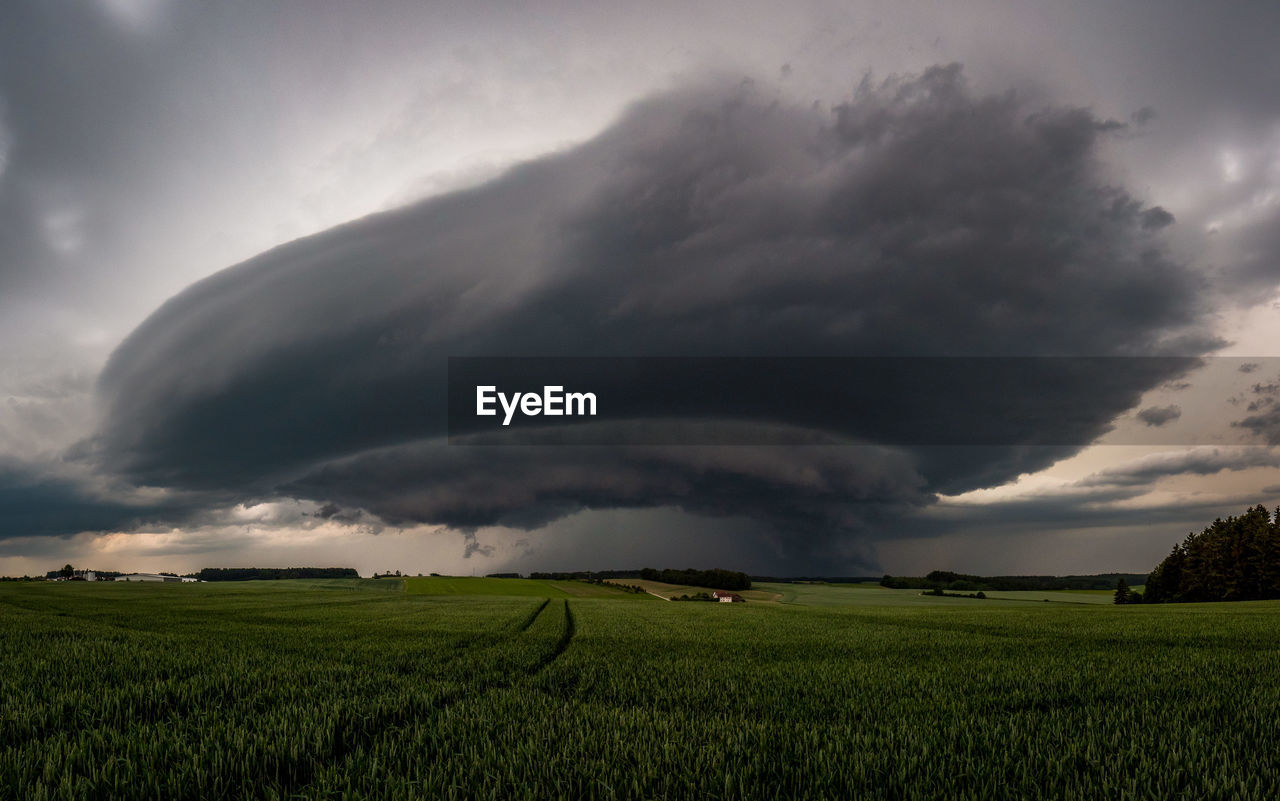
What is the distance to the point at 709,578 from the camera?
444ft

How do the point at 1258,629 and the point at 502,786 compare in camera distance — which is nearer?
the point at 502,786

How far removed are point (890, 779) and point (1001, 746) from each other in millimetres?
2147

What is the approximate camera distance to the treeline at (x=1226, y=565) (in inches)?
3199

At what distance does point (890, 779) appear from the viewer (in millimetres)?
5383

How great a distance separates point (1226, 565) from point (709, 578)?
83.8 meters

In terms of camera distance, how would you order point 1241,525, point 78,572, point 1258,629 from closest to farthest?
point 1258,629 → point 1241,525 → point 78,572

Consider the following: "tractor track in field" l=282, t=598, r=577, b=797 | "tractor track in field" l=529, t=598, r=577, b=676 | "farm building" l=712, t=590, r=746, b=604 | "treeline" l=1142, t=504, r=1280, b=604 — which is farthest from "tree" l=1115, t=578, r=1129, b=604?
"tractor track in field" l=282, t=598, r=577, b=797

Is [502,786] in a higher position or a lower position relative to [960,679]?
higher

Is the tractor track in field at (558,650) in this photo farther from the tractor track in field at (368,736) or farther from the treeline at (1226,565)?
the treeline at (1226,565)

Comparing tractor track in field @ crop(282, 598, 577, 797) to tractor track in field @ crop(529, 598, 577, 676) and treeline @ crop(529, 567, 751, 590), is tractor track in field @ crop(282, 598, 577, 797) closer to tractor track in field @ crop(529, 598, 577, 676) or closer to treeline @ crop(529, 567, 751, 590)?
tractor track in field @ crop(529, 598, 577, 676)

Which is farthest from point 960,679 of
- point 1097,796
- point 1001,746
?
point 1097,796

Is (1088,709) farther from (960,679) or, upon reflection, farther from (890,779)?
(890,779)

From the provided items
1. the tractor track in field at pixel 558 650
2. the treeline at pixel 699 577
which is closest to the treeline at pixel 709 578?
the treeline at pixel 699 577

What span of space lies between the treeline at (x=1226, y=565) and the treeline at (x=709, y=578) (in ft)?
217
